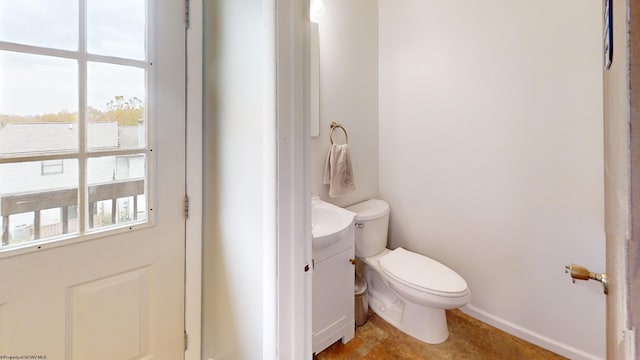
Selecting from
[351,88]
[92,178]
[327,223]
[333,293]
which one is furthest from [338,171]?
[92,178]

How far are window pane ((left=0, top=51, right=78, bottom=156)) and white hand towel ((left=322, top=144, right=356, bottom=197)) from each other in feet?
4.32

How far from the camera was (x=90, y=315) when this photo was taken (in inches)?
40.2

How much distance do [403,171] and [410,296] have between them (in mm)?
910

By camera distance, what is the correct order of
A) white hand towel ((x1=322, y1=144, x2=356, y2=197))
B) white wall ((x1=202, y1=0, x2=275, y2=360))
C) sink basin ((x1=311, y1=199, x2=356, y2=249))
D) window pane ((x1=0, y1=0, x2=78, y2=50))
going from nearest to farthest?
window pane ((x1=0, y1=0, x2=78, y2=50)), white wall ((x1=202, y1=0, x2=275, y2=360)), sink basin ((x1=311, y1=199, x2=356, y2=249)), white hand towel ((x1=322, y1=144, x2=356, y2=197))

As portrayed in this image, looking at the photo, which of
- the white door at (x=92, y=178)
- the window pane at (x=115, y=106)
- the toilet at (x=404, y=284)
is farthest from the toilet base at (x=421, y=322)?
the window pane at (x=115, y=106)

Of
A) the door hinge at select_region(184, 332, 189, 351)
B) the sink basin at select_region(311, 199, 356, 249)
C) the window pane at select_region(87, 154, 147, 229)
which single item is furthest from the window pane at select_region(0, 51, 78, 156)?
the sink basin at select_region(311, 199, 356, 249)

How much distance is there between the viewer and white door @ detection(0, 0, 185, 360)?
2.89 ft

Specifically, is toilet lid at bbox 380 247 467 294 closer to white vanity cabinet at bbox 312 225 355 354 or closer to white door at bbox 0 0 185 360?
white vanity cabinet at bbox 312 225 355 354

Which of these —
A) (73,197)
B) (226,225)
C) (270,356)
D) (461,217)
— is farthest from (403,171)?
(73,197)

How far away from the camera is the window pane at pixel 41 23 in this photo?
0.85 meters

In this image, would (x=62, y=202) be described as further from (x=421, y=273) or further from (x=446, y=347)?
(x=446, y=347)

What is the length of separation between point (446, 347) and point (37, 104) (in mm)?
2105

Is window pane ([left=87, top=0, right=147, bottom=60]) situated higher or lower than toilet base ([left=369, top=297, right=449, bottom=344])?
higher

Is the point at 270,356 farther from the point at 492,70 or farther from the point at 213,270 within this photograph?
the point at 492,70
